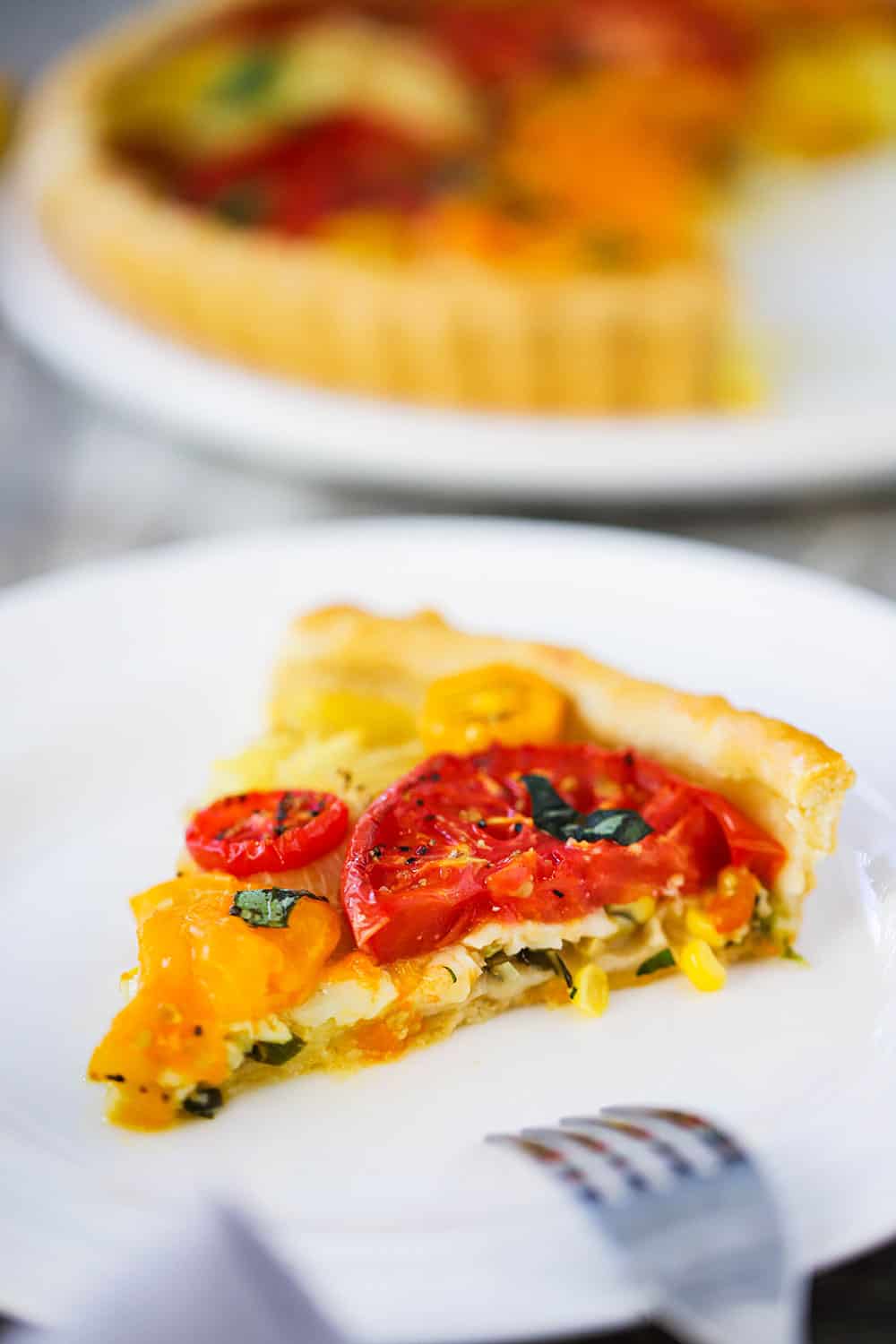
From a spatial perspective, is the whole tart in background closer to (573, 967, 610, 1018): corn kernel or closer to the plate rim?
the plate rim

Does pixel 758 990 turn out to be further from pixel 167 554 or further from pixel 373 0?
pixel 373 0

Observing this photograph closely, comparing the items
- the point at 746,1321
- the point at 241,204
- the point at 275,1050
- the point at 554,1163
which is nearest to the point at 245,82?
the point at 241,204

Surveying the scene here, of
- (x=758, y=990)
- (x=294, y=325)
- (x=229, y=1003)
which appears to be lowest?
(x=758, y=990)

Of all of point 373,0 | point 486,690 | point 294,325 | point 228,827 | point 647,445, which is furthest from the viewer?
point 373,0

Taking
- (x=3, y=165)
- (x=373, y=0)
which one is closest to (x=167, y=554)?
(x=3, y=165)

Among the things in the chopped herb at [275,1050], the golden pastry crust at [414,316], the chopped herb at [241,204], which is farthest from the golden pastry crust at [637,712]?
the chopped herb at [241,204]

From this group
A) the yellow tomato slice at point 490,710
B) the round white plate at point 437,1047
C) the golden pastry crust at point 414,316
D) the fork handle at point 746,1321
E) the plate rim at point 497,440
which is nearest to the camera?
the fork handle at point 746,1321

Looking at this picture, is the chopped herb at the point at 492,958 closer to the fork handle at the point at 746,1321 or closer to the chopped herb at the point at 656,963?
the chopped herb at the point at 656,963
